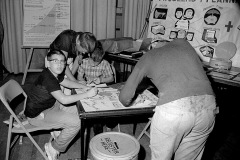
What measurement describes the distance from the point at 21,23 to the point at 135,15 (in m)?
2.59

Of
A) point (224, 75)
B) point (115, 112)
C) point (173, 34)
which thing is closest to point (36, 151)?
point (115, 112)

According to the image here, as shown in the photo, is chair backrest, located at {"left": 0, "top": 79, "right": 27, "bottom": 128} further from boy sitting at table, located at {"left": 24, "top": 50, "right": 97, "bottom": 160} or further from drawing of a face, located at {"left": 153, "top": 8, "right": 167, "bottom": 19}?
drawing of a face, located at {"left": 153, "top": 8, "right": 167, "bottom": 19}

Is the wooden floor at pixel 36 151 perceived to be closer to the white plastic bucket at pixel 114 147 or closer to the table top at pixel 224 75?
the white plastic bucket at pixel 114 147

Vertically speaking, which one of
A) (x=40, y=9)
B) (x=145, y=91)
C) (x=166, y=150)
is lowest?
(x=166, y=150)

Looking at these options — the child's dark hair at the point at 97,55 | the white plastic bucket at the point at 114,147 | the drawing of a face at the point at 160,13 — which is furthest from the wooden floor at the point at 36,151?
the drawing of a face at the point at 160,13

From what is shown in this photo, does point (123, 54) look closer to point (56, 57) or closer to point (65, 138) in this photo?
point (56, 57)

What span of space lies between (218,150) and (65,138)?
1.91 m

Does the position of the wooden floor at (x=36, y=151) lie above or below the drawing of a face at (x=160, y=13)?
below

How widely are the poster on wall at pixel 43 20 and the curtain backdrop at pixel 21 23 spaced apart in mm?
283

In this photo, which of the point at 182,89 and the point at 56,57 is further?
the point at 56,57

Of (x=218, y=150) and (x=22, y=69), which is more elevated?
(x=22, y=69)

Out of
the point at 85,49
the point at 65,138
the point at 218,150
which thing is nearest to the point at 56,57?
the point at 85,49

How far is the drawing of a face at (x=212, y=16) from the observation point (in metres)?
3.14

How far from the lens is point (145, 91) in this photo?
216 centimetres
